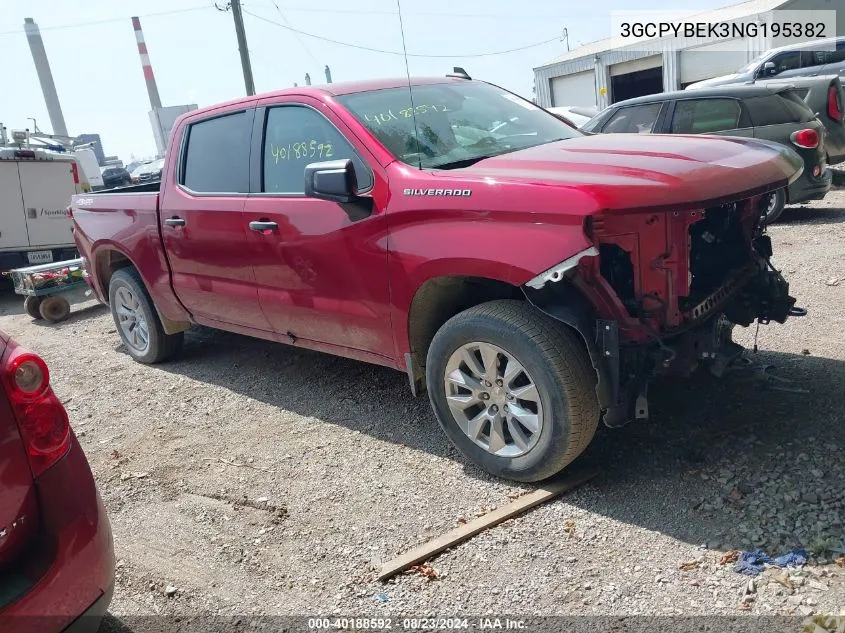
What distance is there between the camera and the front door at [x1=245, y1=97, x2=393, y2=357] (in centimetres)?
377

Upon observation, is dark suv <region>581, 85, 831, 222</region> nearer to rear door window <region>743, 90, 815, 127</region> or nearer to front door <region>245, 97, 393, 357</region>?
rear door window <region>743, 90, 815, 127</region>

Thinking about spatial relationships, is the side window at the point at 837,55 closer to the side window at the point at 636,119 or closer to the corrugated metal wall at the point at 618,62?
the side window at the point at 636,119

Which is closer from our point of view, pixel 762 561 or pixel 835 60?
pixel 762 561

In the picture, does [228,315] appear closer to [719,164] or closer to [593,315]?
[593,315]

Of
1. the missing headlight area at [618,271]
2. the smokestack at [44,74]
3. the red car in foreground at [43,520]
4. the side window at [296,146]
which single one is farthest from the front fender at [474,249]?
the smokestack at [44,74]

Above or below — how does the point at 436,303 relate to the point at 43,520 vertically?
above

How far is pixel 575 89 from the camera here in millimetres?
27438

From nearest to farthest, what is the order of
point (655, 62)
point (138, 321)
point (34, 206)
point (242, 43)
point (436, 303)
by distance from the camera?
point (436, 303)
point (138, 321)
point (34, 206)
point (242, 43)
point (655, 62)

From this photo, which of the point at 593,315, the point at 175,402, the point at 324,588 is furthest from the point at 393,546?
the point at 175,402

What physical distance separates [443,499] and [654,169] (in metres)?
1.77

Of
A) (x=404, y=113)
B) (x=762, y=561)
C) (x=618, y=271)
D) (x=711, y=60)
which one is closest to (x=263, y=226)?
(x=404, y=113)

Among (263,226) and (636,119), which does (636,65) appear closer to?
(636,119)

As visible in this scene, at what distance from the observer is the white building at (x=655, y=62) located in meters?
22.1

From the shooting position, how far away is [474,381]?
349cm
